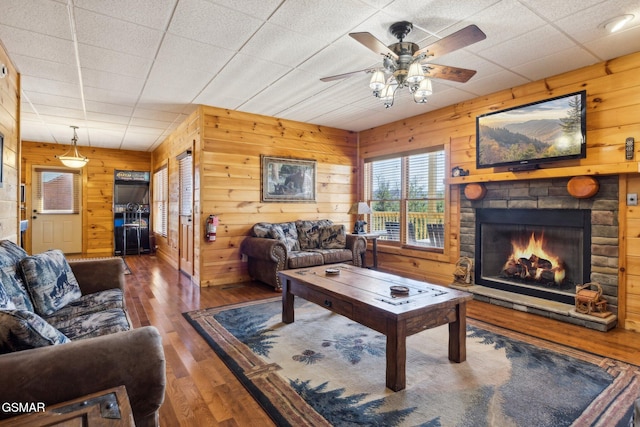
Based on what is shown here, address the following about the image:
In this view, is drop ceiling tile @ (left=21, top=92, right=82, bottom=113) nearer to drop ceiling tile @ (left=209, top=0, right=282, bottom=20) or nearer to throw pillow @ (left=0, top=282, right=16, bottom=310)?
drop ceiling tile @ (left=209, top=0, right=282, bottom=20)

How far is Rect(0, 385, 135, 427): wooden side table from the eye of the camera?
92 centimetres

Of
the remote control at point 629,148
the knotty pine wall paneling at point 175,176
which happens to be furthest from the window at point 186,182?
the remote control at point 629,148

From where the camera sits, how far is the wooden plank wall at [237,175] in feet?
15.4

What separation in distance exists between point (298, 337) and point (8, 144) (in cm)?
328

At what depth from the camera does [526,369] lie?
2.27 m

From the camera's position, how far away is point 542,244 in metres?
3.74

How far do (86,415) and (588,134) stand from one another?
4.31 metres

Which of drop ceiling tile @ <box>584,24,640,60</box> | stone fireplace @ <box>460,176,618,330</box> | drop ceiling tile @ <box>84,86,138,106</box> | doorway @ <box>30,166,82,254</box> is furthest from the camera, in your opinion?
doorway @ <box>30,166,82,254</box>

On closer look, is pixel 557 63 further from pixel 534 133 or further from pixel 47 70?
pixel 47 70

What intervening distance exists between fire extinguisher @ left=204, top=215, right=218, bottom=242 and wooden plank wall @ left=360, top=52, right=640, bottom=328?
113 inches

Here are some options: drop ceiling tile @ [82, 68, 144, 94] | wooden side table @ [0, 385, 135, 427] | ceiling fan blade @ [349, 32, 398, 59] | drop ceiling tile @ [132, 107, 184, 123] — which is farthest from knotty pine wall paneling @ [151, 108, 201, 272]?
wooden side table @ [0, 385, 135, 427]

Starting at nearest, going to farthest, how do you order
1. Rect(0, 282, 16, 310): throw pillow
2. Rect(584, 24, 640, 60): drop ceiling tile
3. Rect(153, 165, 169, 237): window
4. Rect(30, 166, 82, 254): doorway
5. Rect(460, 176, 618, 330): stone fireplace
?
Rect(0, 282, 16, 310): throw pillow
Rect(584, 24, 640, 60): drop ceiling tile
Rect(460, 176, 618, 330): stone fireplace
Rect(153, 165, 169, 237): window
Rect(30, 166, 82, 254): doorway

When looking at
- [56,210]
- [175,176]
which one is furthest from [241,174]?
[56,210]

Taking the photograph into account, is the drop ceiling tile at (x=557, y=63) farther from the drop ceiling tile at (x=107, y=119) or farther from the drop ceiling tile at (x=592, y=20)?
the drop ceiling tile at (x=107, y=119)
